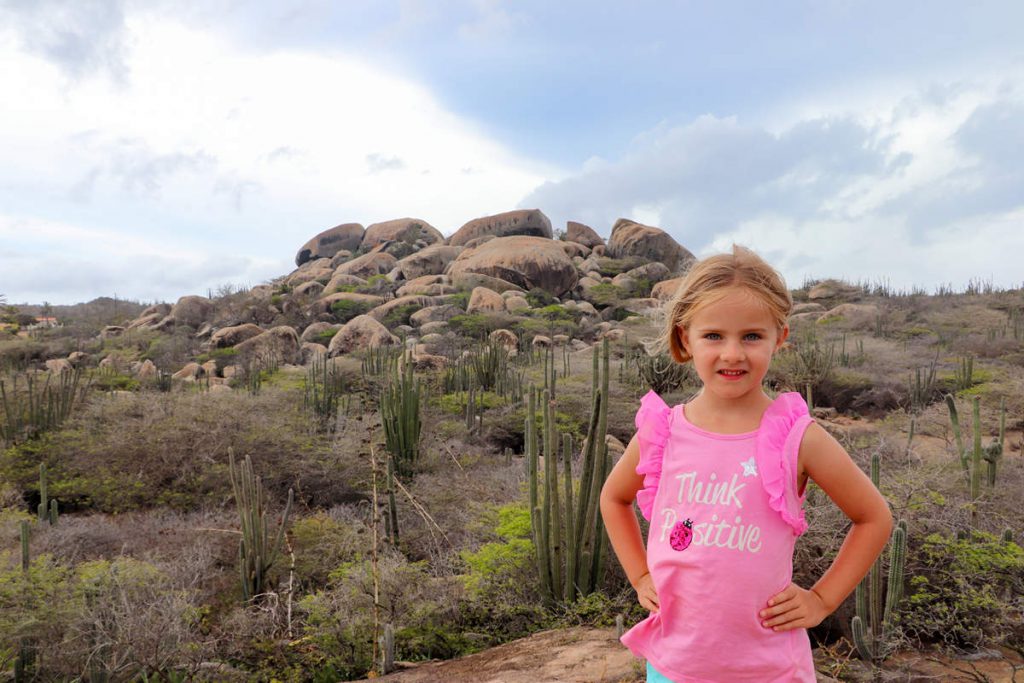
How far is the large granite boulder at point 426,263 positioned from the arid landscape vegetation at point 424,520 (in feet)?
51.7

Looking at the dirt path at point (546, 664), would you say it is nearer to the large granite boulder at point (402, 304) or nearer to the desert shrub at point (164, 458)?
the desert shrub at point (164, 458)

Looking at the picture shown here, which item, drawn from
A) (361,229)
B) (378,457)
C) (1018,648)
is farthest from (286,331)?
(361,229)

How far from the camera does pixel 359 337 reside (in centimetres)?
2186

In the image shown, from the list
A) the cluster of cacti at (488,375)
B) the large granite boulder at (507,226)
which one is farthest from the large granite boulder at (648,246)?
the cluster of cacti at (488,375)

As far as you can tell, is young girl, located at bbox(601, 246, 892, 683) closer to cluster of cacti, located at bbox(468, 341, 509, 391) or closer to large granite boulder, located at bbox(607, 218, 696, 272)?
cluster of cacti, located at bbox(468, 341, 509, 391)

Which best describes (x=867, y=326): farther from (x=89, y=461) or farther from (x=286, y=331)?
(x=89, y=461)

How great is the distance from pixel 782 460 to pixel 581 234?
40942mm

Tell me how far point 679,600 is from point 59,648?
3.94 m

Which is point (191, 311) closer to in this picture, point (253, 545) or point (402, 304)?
point (402, 304)

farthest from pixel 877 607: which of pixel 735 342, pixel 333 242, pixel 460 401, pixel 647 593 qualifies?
pixel 333 242

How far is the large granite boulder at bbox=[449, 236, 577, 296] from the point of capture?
29.8 m

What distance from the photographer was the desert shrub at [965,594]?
10.6 feet

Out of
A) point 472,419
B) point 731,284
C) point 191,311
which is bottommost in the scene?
point 472,419

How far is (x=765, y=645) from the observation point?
5.01ft
